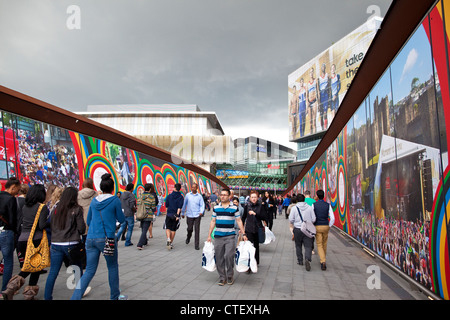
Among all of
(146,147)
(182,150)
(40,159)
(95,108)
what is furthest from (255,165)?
(40,159)

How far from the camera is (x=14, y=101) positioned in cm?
737

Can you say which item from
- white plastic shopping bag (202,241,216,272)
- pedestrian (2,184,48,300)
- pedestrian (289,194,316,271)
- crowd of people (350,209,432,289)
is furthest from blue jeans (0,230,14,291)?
crowd of people (350,209,432,289)

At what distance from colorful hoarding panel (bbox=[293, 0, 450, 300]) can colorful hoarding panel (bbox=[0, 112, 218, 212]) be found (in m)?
8.93

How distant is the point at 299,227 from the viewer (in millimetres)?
6324

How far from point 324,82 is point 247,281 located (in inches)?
2258

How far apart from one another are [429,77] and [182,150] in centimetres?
5541

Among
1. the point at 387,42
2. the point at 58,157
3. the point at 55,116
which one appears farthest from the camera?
the point at 58,157

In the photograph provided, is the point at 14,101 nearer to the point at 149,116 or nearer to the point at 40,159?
the point at 40,159

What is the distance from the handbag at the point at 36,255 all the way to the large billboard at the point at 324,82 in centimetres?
5110

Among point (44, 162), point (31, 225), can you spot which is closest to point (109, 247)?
point (31, 225)

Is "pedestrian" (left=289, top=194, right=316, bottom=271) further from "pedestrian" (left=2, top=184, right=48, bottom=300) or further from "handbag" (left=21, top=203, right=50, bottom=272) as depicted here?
"pedestrian" (left=2, top=184, right=48, bottom=300)

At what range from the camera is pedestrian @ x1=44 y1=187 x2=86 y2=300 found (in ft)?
11.6

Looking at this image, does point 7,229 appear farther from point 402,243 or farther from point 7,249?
point 402,243
